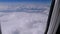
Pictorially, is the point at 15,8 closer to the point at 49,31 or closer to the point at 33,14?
the point at 33,14

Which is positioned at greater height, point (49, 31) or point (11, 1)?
point (11, 1)

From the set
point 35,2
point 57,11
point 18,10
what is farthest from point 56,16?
point 18,10

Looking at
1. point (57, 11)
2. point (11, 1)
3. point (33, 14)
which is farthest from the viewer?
point (33, 14)

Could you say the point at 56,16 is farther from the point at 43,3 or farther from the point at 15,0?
the point at 15,0

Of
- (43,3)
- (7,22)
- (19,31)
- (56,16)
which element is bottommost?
(19,31)

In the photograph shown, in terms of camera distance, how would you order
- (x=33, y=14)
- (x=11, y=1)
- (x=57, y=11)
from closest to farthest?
(x=57, y=11) < (x=11, y=1) < (x=33, y=14)

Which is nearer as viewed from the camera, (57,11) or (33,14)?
(57,11)
